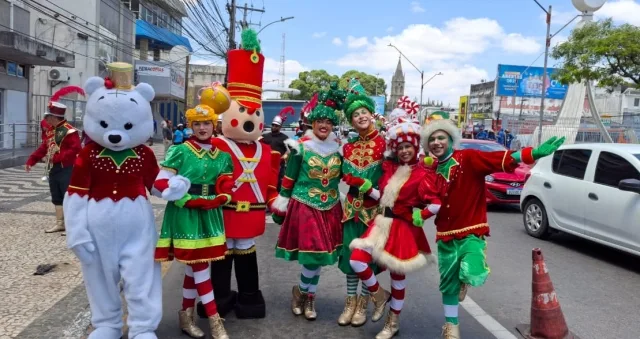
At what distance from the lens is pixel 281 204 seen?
4.71 meters

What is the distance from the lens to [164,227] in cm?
409

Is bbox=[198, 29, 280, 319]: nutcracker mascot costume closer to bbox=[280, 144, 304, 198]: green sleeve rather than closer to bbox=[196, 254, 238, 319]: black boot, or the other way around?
bbox=[196, 254, 238, 319]: black boot

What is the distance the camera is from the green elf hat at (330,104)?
15.4 ft

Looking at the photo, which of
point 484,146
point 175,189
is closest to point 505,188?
point 484,146

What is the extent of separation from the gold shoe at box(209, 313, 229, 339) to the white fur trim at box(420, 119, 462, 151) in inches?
84.0

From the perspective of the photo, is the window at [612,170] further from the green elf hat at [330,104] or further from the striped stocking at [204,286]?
the striped stocking at [204,286]

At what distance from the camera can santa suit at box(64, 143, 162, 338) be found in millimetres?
3678

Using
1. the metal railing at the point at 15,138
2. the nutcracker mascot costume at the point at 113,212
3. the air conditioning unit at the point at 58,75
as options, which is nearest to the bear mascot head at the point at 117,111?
the nutcracker mascot costume at the point at 113,212

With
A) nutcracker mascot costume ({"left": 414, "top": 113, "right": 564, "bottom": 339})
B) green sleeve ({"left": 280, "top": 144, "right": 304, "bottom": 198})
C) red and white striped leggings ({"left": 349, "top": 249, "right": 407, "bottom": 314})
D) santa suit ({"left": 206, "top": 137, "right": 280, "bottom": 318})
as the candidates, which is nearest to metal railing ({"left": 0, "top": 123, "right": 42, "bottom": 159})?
santa suit ({"left": 206, "top": 137, "right": 280, "bottom": 318})

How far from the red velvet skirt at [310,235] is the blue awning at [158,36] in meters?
36.2

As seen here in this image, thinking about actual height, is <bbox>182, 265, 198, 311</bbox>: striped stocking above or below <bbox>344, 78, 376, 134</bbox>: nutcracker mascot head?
below

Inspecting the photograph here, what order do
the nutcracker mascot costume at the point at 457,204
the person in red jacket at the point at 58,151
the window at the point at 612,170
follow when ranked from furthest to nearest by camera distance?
the person in red jacket at the point at 58,151 → the window at the point at 612,170 → the nutcracker mascot costume at the point at 457,204

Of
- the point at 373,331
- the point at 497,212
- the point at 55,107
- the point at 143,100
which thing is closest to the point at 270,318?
the point at 373,331

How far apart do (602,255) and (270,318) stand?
537cm
